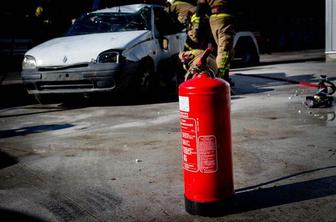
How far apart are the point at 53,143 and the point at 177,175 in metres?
1.87

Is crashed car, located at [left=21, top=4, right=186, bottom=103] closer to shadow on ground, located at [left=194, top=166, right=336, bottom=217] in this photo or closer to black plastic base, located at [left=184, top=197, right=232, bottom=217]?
shadow on ground, located at [left=194, top=166, right=336, bottom=217]

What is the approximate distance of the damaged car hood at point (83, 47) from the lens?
261 inches

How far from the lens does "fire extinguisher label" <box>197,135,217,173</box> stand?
2.65 m

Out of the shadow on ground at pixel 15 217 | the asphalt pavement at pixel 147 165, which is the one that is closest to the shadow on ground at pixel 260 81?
the asphalt pavement at pixel 147 165

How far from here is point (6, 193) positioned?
3.31 m

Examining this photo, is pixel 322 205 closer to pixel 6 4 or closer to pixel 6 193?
pixel 6 193

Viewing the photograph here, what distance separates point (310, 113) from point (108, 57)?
9.95 ft

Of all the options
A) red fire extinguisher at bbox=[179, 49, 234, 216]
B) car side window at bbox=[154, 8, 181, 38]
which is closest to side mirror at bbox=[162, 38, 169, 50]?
car side window at bbox=[154, 8, 181, 38]

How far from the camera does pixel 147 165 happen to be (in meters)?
3.80

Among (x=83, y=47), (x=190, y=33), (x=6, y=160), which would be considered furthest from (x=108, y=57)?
(x=6, y=160)

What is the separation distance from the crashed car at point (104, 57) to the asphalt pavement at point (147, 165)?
1.77ft

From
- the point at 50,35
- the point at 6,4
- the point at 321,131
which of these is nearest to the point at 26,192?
the point at 321,131

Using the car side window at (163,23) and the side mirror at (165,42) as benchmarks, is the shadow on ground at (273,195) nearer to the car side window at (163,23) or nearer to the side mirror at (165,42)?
the side mirror at (165,42)

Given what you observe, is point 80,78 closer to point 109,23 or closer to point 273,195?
point 109,23
